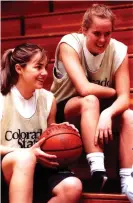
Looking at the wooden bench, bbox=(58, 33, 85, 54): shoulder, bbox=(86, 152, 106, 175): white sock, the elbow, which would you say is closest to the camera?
bbox=(86, 152, 106, 175): white sock

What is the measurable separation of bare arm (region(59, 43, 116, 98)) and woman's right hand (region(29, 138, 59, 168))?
215 mm

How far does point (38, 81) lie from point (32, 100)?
6 centimetres

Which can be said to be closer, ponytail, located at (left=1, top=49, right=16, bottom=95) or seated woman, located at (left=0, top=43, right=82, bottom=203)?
seated woman, located at (left=0, top=43, right=82, bottom=203)

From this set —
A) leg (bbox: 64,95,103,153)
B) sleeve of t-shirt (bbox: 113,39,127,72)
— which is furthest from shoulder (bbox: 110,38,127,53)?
leg (bbox: 64,95,103,153)

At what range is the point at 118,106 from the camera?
3.64ft

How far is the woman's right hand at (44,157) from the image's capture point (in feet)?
3.18

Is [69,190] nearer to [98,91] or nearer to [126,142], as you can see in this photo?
[126,142]

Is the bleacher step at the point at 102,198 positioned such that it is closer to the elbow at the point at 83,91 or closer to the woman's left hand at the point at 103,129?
the woman's left hand at the point at 103,129

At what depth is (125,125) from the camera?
3.49 ft

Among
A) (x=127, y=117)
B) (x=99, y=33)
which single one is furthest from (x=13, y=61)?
(x=127, y=117)

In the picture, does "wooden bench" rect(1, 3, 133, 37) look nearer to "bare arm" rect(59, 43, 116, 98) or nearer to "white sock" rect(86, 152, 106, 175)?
"bare arm" rect(59, 43, 116, 98)

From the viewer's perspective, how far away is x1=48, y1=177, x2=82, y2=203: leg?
95 cm

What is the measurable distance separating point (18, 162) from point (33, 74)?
0.94ft

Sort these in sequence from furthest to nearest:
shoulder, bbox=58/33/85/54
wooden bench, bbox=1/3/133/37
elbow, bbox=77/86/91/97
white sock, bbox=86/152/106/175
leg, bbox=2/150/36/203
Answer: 1. wooden bench, bbox=1/3/133/37
2. shoulder, bbox=58/33/85/54
3. elbow, bbox=77/86/91/97
4. white sock, bbox=86/152/106/175
5. leg, bbox=2/150/36/203
